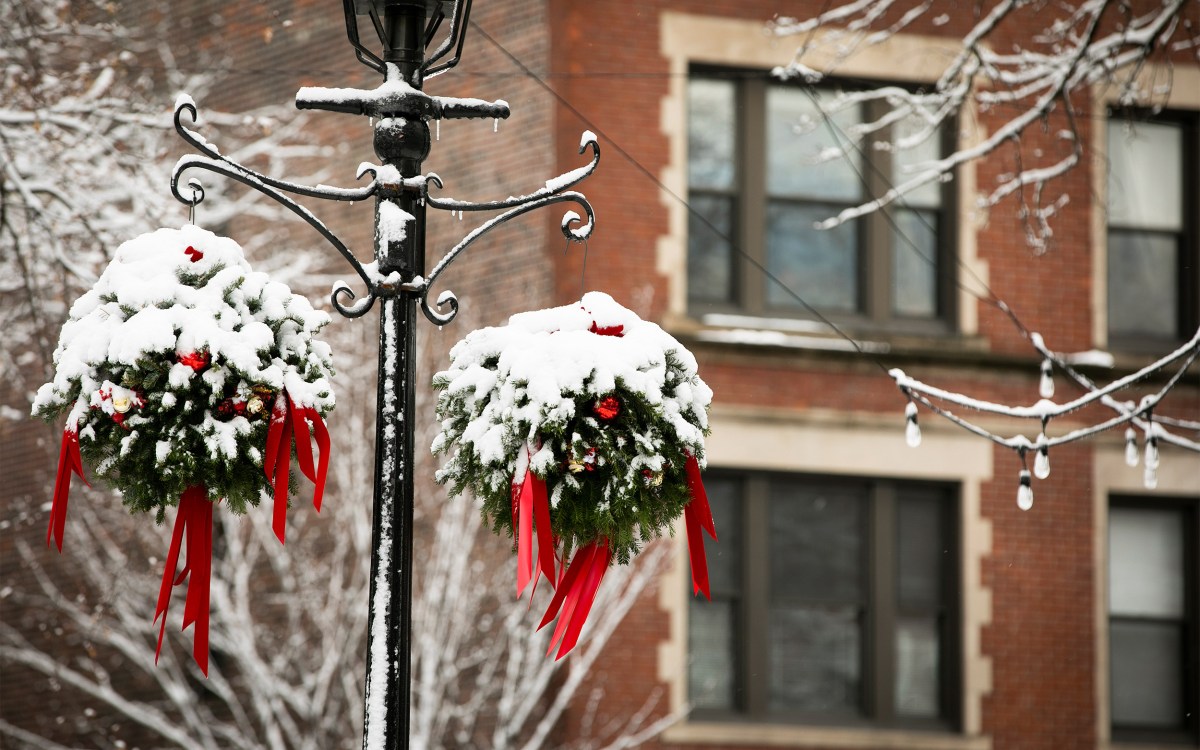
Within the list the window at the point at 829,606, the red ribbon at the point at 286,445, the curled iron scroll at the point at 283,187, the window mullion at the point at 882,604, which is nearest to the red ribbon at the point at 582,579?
the red ribbon at the point at 286,445

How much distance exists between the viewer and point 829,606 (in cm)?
1288

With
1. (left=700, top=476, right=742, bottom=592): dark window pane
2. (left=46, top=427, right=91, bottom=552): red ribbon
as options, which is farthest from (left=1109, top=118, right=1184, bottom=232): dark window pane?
(left=46, top=427, right=91, bottom=552): red ribbon

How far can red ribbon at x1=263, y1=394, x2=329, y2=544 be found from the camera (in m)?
5.14

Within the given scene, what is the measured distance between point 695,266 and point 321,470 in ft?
26.6

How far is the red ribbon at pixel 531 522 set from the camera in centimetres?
489

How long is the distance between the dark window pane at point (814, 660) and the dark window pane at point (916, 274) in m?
2.41

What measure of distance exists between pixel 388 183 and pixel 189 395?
2.92 ft

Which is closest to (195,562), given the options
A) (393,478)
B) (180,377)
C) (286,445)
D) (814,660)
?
(286,445)

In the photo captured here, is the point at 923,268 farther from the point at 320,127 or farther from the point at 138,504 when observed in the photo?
the point at 138,504

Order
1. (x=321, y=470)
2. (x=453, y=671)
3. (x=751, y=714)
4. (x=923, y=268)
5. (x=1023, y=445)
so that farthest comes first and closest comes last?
(x=923, y=268) < (x=751, y=714) < (x=453, y=671) < (x=1023, y=445) < (x=321, y=470)

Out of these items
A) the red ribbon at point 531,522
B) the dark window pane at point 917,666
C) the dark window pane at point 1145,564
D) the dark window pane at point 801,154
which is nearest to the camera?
the red ribbon at point 531,522

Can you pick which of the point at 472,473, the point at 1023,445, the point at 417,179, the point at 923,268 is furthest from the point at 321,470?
the point at 923,268

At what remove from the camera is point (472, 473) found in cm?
530

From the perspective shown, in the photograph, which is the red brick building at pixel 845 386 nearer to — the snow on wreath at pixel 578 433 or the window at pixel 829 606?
the window at pixel 829 606
